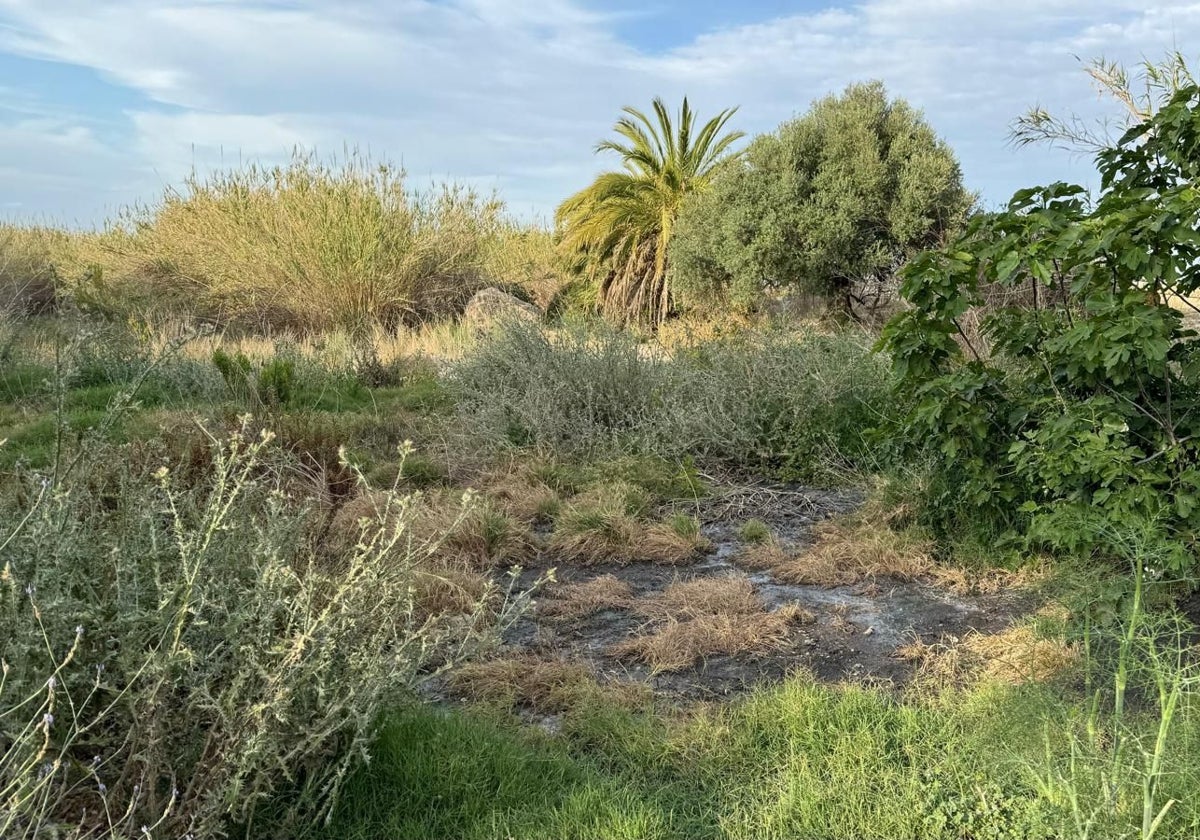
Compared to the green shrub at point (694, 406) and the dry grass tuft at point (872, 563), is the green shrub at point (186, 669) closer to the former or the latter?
the dry grass tuft at point (872, 563)

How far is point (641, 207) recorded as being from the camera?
16.4 meters

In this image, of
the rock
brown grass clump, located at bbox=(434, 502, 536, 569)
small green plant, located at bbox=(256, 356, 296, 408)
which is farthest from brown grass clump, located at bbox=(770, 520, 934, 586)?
the rock

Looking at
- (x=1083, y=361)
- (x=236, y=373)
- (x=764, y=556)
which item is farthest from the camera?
(x=236, y=373)

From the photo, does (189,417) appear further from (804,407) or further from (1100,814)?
(1100,814)

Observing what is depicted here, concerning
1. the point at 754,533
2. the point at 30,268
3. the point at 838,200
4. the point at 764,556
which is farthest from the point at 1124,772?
the point at 30,268

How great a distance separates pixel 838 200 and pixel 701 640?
34.4ft

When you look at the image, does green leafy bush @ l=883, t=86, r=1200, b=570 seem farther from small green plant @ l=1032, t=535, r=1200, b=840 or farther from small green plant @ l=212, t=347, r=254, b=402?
small green plant @ l=212, t=347, r=254, b=402

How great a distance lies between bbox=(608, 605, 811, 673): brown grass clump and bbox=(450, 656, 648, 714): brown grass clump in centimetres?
25

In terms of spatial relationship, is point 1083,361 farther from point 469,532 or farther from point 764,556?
point 469,532

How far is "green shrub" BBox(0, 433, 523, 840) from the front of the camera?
6.19 feet

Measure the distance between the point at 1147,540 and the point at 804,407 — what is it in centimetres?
322

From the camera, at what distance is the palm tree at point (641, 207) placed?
1638 centimetres

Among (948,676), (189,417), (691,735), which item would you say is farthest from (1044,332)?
(189,417)

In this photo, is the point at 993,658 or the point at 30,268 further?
the point at 30,268
